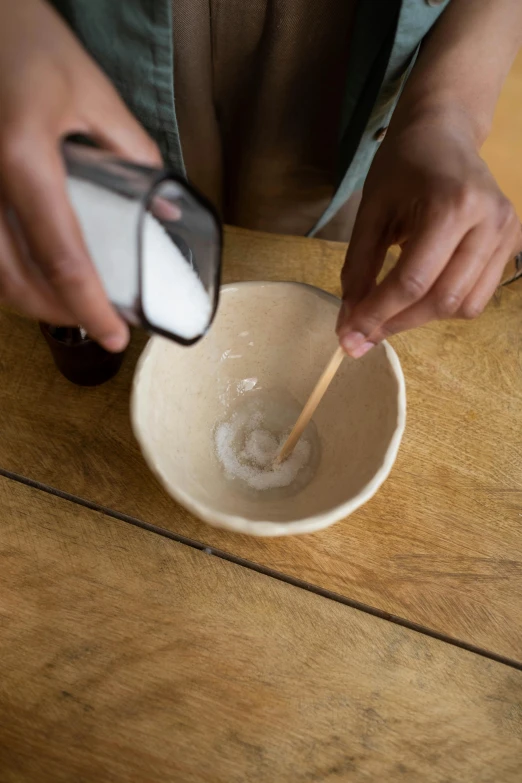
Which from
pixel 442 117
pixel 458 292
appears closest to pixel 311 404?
pixel 458 292

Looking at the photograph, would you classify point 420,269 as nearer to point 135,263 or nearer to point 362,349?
point 362,349

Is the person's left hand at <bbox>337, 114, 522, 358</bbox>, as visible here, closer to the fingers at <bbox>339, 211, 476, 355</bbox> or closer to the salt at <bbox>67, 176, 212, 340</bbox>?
the fingers at <bbox>339, 211, 476, 355</bbox>

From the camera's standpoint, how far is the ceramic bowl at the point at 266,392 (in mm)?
521

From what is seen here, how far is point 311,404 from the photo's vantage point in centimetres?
62

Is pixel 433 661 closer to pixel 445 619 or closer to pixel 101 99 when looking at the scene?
pixel 445 619

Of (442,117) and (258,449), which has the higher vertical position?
(442,117)

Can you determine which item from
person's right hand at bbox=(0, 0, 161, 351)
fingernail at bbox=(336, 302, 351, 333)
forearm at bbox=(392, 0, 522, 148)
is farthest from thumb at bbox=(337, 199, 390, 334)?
person's right hand at bbox=(0, 0, 161, 351)

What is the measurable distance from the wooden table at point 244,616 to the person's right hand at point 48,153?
0.26 m

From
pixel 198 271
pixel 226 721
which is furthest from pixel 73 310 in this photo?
pixel 226 721

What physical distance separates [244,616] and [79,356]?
0.31m

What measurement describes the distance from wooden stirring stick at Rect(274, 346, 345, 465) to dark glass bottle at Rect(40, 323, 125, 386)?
8.4 inches

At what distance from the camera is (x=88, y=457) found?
0.62 metres

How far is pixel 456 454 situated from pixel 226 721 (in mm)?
365

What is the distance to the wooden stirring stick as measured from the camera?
577 millimetres
